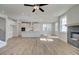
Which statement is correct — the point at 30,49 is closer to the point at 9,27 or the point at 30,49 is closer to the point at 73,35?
the point at 9,27

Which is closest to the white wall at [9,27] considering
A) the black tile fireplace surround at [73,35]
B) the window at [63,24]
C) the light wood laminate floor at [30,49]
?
the light wood laminate floor at [30,49]

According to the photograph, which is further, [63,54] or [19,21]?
[19,21]

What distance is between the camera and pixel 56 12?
2.41 metres

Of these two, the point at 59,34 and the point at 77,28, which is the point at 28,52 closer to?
the point at 59,34

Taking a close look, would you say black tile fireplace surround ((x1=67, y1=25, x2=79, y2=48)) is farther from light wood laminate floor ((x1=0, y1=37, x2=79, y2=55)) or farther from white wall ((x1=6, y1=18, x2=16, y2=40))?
white wall ((x1=6, y1=18, x2=16, y2=40))

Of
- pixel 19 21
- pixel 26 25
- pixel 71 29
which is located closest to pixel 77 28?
pixel 71 29

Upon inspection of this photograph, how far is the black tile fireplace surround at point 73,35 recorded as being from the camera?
2336mm

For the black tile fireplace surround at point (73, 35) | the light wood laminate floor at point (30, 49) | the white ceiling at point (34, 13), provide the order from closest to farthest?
the light wood laminate floor at point (30, 49) → the white ceiling at point (34, 13) → the black tile fireplace surround at point (73, 35)

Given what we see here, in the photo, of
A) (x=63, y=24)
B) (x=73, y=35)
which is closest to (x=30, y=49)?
(x=63, y=24)

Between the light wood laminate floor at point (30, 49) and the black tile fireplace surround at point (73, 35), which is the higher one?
the black tile fireplace surround at point (73, 35)

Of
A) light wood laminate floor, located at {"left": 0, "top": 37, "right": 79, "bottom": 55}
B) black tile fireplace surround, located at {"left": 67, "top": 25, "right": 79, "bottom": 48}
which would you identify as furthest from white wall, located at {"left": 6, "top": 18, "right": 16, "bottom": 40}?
black tile fireplace surround, located at {"left": 67, "top": 25, "right": 79, "bottom": 48}

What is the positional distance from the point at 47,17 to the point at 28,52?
99cm

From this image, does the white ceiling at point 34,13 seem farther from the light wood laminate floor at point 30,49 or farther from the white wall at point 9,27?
the light wood laminate floor at point 30,49

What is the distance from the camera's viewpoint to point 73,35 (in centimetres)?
254
